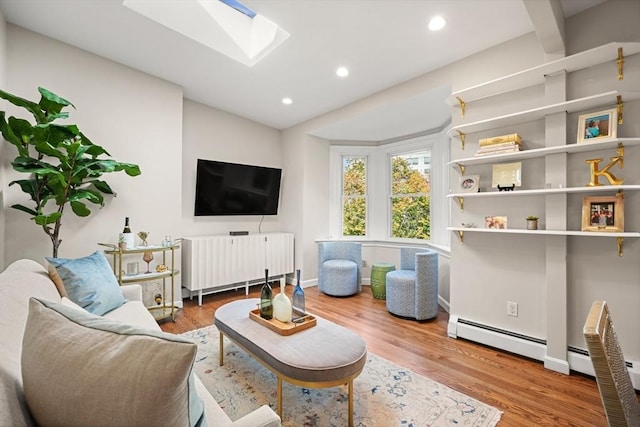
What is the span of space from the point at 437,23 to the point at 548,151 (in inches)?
53.1

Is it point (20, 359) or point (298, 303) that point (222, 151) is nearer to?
point (298, 303)

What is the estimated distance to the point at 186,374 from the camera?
0.63 meters

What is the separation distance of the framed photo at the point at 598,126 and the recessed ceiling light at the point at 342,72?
2.11 metres

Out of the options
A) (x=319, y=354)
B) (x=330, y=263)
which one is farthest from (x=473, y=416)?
(x=330, y=263)

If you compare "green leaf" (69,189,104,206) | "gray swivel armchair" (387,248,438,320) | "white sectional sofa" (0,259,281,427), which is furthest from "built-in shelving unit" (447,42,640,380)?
"green leaf" (69,189,104,206)

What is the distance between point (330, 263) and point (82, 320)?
368 centimetres

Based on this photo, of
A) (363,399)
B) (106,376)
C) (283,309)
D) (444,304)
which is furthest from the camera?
(444,304)

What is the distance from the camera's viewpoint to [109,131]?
3061 millimetres

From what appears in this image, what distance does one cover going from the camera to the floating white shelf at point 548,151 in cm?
195

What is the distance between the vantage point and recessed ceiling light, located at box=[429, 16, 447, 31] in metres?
2.30

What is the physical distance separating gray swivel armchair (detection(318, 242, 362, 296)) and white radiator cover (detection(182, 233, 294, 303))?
0.63 metres

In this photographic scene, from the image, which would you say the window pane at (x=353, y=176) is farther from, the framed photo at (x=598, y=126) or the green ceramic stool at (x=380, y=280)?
the framed photo at (x=598, y=126)

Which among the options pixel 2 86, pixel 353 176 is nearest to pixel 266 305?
pixel 2 86

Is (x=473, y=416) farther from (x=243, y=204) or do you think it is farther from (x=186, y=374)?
(x=243, y=204)
